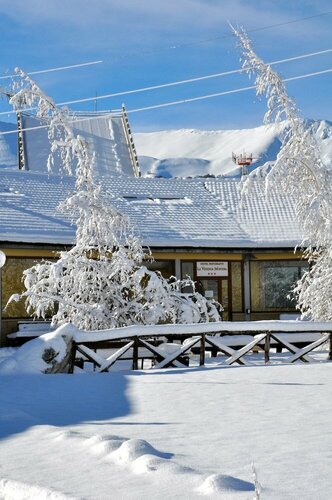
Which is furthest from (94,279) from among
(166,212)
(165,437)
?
(165,437)

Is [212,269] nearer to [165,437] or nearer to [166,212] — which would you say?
[166,212]

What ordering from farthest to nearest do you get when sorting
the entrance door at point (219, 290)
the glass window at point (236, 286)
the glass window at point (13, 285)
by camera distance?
the glass window at point (236, 286) < the entrance door at point (219, 290) < the glass window at point (13, 285)

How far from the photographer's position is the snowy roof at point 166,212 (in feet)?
80.1

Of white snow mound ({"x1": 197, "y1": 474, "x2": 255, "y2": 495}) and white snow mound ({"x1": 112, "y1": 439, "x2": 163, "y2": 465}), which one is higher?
white snow mound ({"x1": 112, "y1": 439, "x2": 163, "y2": 465})

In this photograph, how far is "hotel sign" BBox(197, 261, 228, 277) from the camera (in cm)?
2584

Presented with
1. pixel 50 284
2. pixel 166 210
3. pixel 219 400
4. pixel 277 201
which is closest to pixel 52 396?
pixel 219 400

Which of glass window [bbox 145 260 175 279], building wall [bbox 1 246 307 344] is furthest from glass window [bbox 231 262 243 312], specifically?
glass window [bbox 145 260 175 279]

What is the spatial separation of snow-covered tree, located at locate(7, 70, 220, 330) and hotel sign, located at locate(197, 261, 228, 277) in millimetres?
6767

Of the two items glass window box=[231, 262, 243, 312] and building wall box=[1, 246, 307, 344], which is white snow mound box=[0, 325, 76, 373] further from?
glass window box=[231, 262, 243, 312]

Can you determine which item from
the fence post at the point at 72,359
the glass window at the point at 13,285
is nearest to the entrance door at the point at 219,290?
the glass window at the point at 13,285

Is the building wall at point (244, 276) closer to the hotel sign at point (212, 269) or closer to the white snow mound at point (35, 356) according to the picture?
the hotel sign at point (212, 269)

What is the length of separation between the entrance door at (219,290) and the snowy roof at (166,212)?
1.47 meters

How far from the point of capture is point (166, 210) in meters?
27.5

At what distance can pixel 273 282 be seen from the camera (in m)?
26.7
